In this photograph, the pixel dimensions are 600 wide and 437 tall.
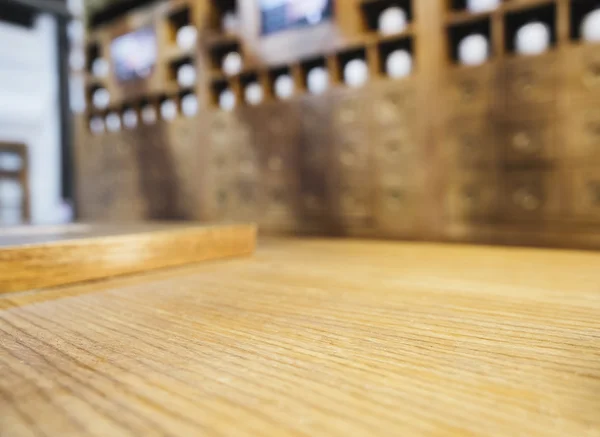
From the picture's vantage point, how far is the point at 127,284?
2.69 feet

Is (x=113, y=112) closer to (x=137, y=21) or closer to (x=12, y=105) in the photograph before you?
(x=137, y=21)

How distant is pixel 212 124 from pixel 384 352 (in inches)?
72.9

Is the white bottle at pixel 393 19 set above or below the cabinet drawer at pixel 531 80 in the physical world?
above

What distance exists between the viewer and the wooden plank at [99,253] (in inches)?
29.4

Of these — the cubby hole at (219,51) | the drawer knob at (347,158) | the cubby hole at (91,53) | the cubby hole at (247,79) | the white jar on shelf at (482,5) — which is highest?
the cubby hole at (91,53)

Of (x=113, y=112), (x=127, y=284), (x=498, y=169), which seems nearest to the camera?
(x=127, y=284)

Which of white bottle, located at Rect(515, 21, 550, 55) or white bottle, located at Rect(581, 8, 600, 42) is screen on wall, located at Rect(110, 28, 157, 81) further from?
white bottle, located at Rect(581, 8, 600, 42)

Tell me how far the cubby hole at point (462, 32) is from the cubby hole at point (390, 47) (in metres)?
0.14

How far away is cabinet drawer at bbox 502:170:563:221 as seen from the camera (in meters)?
1.35

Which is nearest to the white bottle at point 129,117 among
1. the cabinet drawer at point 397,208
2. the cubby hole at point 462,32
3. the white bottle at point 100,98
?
the white bottle at point 100,98

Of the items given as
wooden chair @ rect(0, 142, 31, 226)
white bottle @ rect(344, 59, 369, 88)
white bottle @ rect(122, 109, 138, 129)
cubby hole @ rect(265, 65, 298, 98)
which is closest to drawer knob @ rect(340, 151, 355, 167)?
white bottle @ rect(344, 59, 369, 88)

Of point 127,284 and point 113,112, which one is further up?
point 113,112

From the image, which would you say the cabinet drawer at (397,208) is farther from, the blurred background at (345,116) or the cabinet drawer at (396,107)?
the cabinet drawer at (396,107)

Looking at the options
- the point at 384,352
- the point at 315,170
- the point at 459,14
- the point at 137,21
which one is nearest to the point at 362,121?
Result: the point at 315,170
